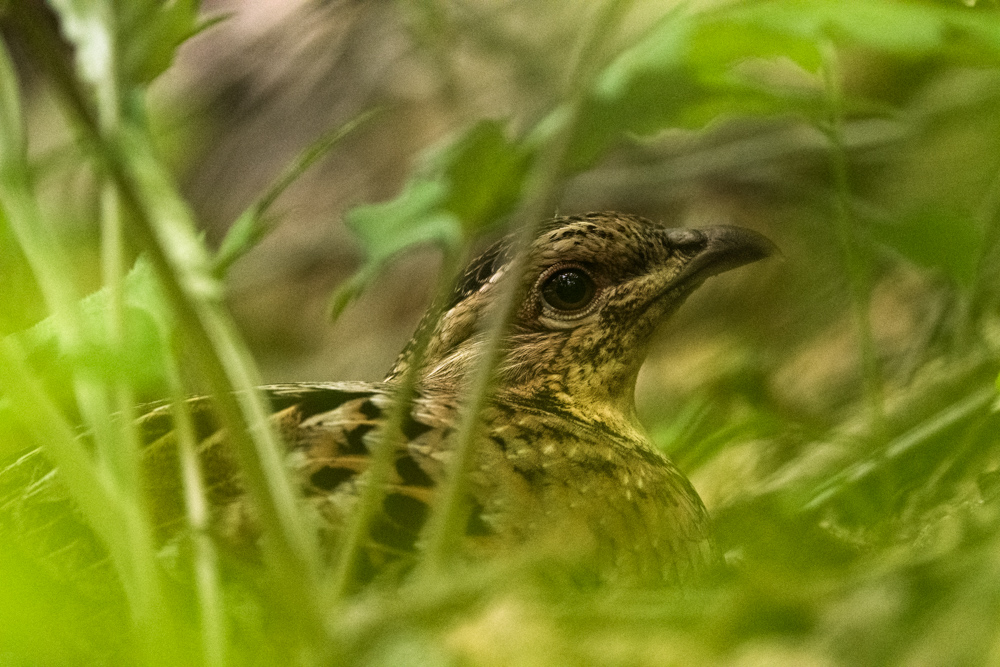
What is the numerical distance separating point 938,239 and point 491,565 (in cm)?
88

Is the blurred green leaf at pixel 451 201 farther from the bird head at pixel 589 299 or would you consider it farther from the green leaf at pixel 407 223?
the bird head at pixel 589 299

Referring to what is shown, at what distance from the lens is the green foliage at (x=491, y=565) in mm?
593

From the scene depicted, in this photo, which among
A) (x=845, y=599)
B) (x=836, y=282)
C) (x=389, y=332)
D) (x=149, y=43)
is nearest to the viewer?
(x=845, y=599)

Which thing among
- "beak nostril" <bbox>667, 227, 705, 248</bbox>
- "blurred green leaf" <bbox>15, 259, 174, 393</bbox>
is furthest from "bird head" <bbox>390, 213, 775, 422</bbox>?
"blurred green leaf" <bbox>15, 259, 174, 393</bbox>

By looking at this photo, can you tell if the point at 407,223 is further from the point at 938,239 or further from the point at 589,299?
the point at 589,299

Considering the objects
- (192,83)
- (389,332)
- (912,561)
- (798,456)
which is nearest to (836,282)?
(798,456)

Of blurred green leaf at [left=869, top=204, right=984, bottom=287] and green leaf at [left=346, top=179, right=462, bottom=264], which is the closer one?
A: green leaf at [left=346, top=179, right=462, bottom=264]

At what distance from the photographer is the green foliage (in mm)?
593

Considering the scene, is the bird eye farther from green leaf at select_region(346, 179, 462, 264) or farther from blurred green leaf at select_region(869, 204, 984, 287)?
green leaf at select_region(346, 179, 462, 264)

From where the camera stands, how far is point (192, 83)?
4.89 m

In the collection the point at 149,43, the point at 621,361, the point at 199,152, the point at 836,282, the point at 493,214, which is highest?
the point at 199,152

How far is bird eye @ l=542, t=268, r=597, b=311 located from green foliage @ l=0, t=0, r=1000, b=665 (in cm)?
50

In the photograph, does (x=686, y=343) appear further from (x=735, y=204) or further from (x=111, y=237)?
(x=111, y=237)

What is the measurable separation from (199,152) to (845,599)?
4.76m
